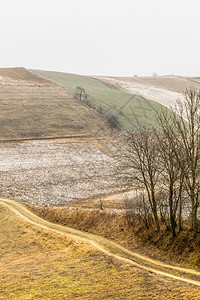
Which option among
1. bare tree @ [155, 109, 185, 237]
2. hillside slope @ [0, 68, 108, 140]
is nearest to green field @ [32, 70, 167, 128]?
hillside slope @ [0, 68, 108, 140]

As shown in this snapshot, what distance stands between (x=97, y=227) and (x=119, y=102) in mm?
50456

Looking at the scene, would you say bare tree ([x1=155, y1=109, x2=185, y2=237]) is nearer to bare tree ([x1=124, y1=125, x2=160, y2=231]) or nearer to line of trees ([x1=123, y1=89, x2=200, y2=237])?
line of trees ([x1=123, y1=89, x2=200, y2=237])

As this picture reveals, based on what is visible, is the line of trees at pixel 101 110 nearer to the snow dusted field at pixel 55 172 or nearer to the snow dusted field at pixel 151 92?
the snow dusted field at pixel 55 172

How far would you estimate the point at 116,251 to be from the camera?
18.0 m

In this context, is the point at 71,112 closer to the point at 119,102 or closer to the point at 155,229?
the point at 119,102

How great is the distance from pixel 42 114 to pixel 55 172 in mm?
22831

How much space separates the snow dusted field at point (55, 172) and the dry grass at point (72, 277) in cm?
1232

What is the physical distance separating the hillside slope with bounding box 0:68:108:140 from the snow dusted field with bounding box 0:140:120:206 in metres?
4.52

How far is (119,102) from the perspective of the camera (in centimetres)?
7206

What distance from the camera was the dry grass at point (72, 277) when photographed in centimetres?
1123

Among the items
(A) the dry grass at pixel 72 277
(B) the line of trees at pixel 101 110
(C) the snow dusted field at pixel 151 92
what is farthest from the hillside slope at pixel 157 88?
(A) the dry grass at pixel 72 277

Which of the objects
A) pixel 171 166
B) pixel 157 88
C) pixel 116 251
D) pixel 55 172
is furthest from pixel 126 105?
pixel 116 251

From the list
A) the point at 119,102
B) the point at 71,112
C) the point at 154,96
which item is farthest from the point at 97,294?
the point at 154,96

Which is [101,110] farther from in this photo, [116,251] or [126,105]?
[116,251]
